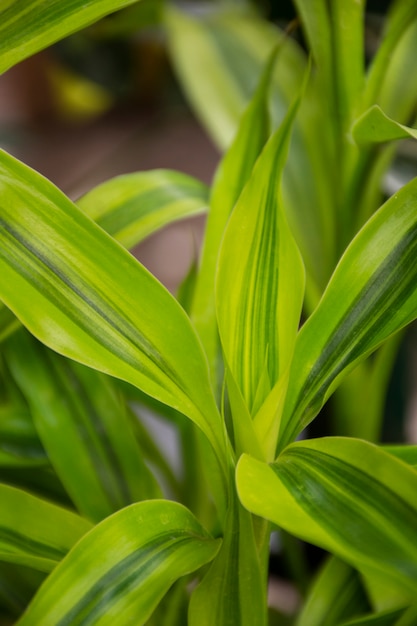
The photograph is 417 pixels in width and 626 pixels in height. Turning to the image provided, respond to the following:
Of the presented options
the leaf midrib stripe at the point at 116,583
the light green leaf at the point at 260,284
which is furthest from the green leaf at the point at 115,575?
the light green leaf at the point at 260,284

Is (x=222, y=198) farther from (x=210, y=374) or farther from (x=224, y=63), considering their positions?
(x=224, y=63)

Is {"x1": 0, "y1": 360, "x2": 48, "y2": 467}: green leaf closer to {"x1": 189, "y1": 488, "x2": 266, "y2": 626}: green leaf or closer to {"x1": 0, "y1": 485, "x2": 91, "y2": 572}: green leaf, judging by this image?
{"x1": 0, "y1": 485, "x2": 91, "y2": 572}: green leaf

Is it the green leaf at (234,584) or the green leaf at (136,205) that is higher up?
the green leaf at (136,205)

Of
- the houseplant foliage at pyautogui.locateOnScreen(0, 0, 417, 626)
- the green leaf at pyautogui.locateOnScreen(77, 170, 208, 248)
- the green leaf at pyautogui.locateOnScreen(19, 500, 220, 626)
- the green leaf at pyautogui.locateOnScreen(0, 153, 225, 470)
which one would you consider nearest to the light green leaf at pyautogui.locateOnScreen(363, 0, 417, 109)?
the houseplant foliage at pyautogui.locateOnScreen(0, 0, 417, 626)

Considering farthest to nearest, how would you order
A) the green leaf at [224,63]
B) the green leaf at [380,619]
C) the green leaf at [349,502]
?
the green leaf at [224,63], the green leaf at [380,619], the green leaf at [349,502]

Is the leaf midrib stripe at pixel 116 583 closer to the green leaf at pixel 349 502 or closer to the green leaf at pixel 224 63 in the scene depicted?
the green leaf at pixel 349 502

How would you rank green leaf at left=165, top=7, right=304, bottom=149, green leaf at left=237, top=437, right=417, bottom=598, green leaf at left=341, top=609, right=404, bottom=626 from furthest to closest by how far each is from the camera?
1. green leaf at left=165, top=7, right=304, bottom=149
2. green leaf at left=341, top=609, right=404, bottom=626
3. green leaf at left=237, top=437, right=417, bottom=598

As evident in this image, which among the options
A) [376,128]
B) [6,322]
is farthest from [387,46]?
[6,322]

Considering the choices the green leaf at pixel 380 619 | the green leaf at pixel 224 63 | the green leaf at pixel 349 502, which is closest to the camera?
the green leaf at pixel 349 502
